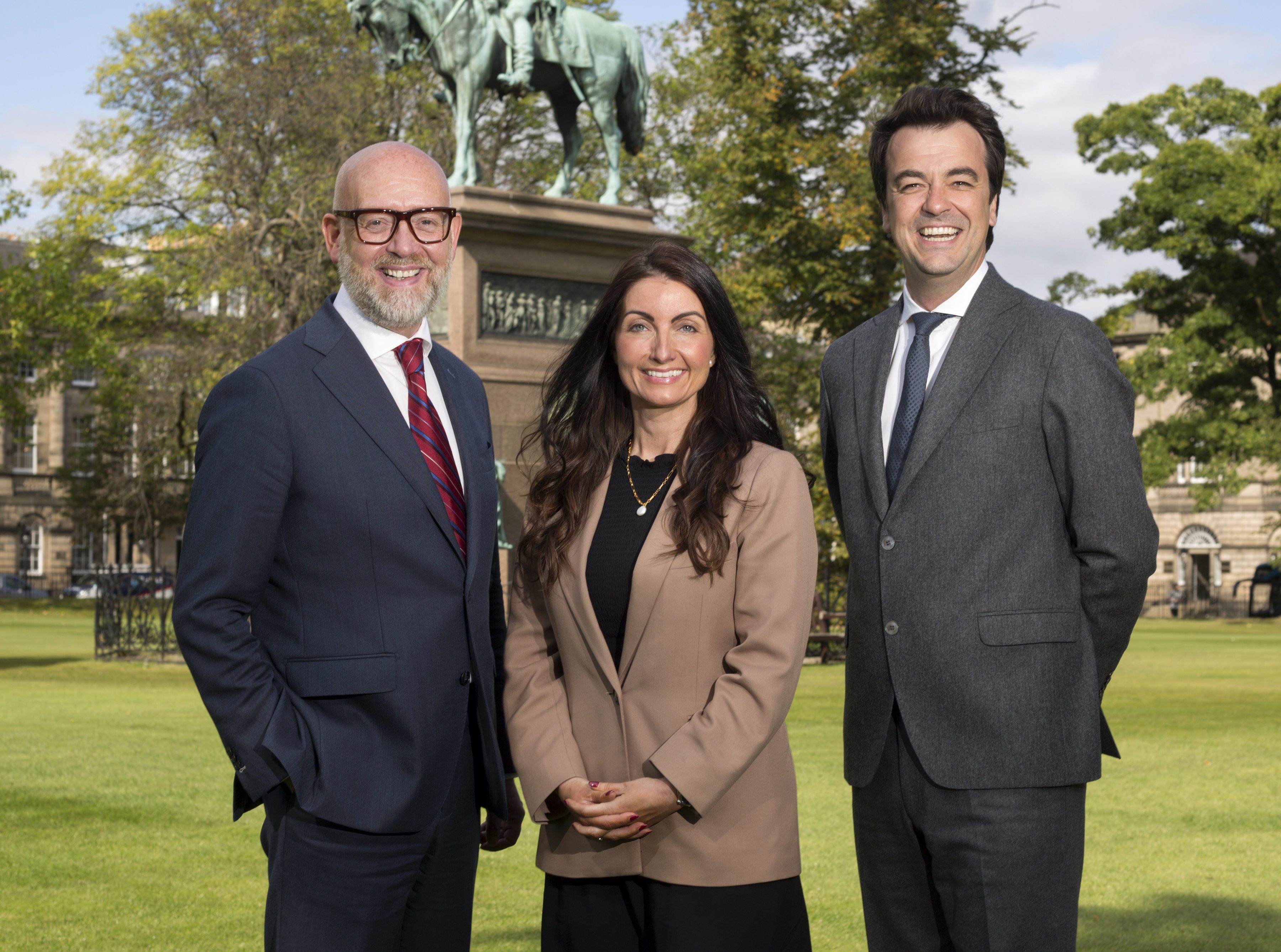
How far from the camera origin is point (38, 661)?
886 inches

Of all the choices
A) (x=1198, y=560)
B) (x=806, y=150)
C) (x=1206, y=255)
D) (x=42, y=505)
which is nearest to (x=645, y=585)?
(x=806, y=150)

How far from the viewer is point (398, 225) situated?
12.6 feet

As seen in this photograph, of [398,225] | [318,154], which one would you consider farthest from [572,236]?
[318,154]

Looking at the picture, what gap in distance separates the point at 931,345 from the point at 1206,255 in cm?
3913

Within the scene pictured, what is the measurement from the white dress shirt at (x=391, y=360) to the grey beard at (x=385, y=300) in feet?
0.06

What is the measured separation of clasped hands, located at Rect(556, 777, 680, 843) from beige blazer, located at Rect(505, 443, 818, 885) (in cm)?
5

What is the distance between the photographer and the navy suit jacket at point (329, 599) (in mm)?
3371

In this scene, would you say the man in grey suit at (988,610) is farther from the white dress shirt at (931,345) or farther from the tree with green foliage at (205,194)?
the tree with green foliage at (205,194)

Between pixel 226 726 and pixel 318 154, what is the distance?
2866cm

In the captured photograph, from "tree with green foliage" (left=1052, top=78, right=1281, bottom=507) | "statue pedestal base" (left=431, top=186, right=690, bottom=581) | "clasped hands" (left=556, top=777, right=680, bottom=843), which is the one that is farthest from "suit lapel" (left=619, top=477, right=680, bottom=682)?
"tree with green foliage" (left=1052, top=78, right=1281, bottom=507)

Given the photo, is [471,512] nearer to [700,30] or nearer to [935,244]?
[935,244]

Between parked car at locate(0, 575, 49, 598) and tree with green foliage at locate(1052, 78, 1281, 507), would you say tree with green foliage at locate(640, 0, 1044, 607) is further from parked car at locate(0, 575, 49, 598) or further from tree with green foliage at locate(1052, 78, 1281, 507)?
parked car at locate(0, 575, 49, 598)

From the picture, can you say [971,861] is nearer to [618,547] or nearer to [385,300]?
[618,547]

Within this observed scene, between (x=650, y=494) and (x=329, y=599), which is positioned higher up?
(x=650, y=494)
